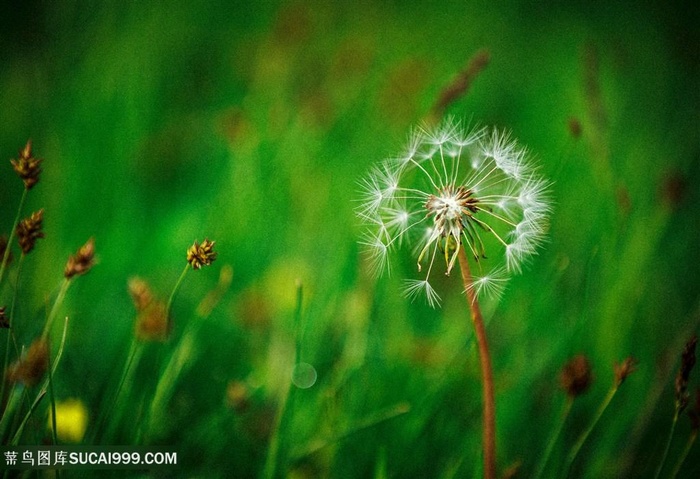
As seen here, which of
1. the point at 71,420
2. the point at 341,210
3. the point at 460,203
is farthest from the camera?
the point at 341,210

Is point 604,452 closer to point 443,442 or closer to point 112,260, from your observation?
point 443,442

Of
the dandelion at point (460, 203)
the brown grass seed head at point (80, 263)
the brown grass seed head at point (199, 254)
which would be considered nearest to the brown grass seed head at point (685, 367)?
the dandelion at point (460, 203)

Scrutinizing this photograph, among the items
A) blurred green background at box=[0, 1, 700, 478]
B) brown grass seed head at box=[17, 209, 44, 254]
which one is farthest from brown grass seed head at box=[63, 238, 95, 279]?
blurred green background at box=[0, 1, 700, 478]

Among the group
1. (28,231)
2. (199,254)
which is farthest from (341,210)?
(28,231)

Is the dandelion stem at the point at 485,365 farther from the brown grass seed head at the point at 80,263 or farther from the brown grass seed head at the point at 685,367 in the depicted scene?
the brown grass seed head at the point at 80,263

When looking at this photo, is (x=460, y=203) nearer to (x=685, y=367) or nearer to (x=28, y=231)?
(x=685, y=367)

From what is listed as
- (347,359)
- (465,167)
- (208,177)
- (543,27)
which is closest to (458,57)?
(543,27)
